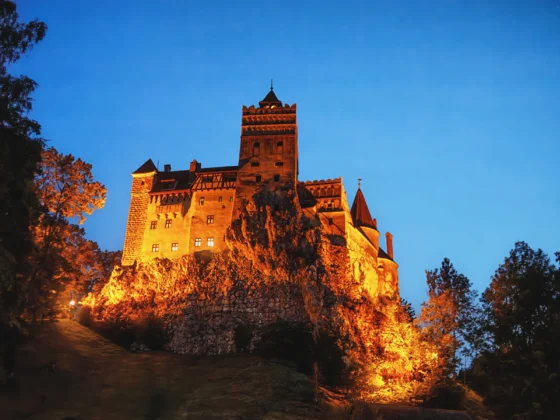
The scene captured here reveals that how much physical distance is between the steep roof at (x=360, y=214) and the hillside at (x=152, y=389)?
25.5 metres

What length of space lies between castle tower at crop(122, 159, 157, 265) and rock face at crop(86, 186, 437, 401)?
7.56 feet

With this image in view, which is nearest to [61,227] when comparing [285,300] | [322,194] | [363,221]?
[285,300]

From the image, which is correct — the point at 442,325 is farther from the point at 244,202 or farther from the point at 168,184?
the point at 168,184

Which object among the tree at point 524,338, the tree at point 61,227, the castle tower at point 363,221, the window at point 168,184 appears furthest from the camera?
the window at point 168,184

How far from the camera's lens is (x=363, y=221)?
224 ft

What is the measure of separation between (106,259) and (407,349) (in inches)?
1741

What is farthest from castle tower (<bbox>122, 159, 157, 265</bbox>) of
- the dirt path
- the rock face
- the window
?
the dirt path

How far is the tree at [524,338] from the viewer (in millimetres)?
30688

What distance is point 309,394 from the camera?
139 ft

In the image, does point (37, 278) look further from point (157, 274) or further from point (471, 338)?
point (471, 338)

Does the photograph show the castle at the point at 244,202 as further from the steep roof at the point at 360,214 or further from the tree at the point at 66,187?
the tree at the point at 66,187

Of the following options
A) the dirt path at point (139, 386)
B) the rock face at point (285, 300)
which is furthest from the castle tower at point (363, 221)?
the dirt path at point (139, 386)

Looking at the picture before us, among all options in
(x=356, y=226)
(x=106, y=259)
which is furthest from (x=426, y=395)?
(x=106, y=259)

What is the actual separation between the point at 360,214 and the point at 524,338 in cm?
3668
